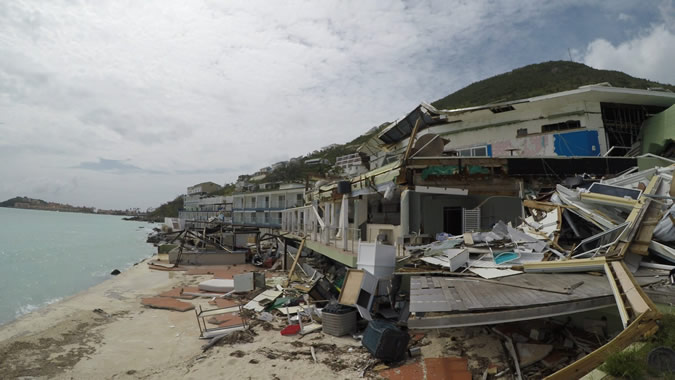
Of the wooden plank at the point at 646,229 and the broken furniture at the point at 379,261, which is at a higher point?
the wooden plank at the point at 646,229

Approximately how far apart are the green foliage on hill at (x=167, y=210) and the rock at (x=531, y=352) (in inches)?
5697

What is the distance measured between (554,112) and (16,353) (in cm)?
2356

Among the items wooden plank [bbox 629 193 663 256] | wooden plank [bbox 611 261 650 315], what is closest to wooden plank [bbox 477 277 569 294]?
wooden plank [bbox 611 261 650 315]

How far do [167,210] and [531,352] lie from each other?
166 metres

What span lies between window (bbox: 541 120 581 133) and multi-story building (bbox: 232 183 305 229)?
31902 mm

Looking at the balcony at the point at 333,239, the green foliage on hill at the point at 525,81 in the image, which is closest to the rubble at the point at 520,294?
the balcony at the point at 333,239

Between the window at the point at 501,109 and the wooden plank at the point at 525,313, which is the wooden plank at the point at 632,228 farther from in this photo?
the window at the point at 501,109

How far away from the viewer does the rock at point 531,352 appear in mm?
5855

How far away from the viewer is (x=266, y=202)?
56.4 metres

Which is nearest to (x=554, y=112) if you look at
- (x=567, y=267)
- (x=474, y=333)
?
(x=567, y=267)

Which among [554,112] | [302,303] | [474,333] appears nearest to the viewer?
[474,333]

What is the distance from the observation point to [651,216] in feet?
24.7

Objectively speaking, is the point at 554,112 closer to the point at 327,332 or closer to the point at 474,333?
the point at 474,333

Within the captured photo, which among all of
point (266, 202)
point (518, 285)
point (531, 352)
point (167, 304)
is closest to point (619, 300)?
point (518, 285)
